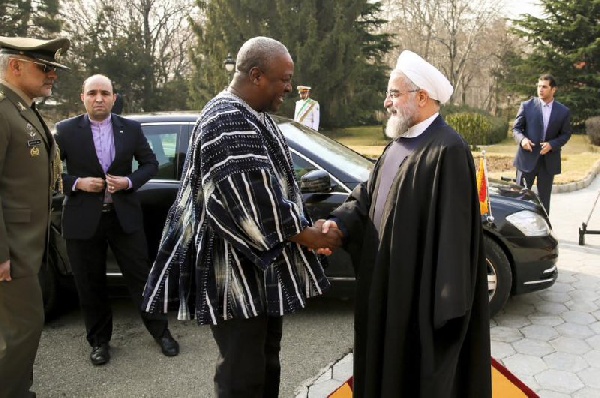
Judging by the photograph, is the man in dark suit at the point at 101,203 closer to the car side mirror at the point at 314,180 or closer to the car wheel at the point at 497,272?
the car side mirror at the point at 314,180

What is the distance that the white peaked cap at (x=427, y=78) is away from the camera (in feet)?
8.25

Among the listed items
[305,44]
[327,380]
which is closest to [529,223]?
[327,380]

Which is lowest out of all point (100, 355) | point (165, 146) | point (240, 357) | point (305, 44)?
point (100, 355)

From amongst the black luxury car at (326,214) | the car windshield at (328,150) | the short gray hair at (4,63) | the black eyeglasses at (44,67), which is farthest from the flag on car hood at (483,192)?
the short gray hair at (4,63)

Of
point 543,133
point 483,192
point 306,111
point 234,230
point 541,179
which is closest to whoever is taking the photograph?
point 234,230

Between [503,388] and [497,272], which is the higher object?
[497,272]

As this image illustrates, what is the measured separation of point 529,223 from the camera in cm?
449

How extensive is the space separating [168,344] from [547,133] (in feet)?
18.1

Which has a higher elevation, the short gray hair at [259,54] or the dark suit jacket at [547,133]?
the short gray hair at [259,54]

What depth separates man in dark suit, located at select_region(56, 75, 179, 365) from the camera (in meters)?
3.70

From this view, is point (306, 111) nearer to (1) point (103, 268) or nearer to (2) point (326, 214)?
(2) point (326, 214)

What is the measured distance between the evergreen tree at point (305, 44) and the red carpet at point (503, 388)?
23961 mm

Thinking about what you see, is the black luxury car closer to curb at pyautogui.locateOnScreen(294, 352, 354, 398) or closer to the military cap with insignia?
curb at pyautogui.locateOnScreen(294, 352, 354, 398)

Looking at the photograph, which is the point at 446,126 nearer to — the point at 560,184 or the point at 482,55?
the point at 560,184
